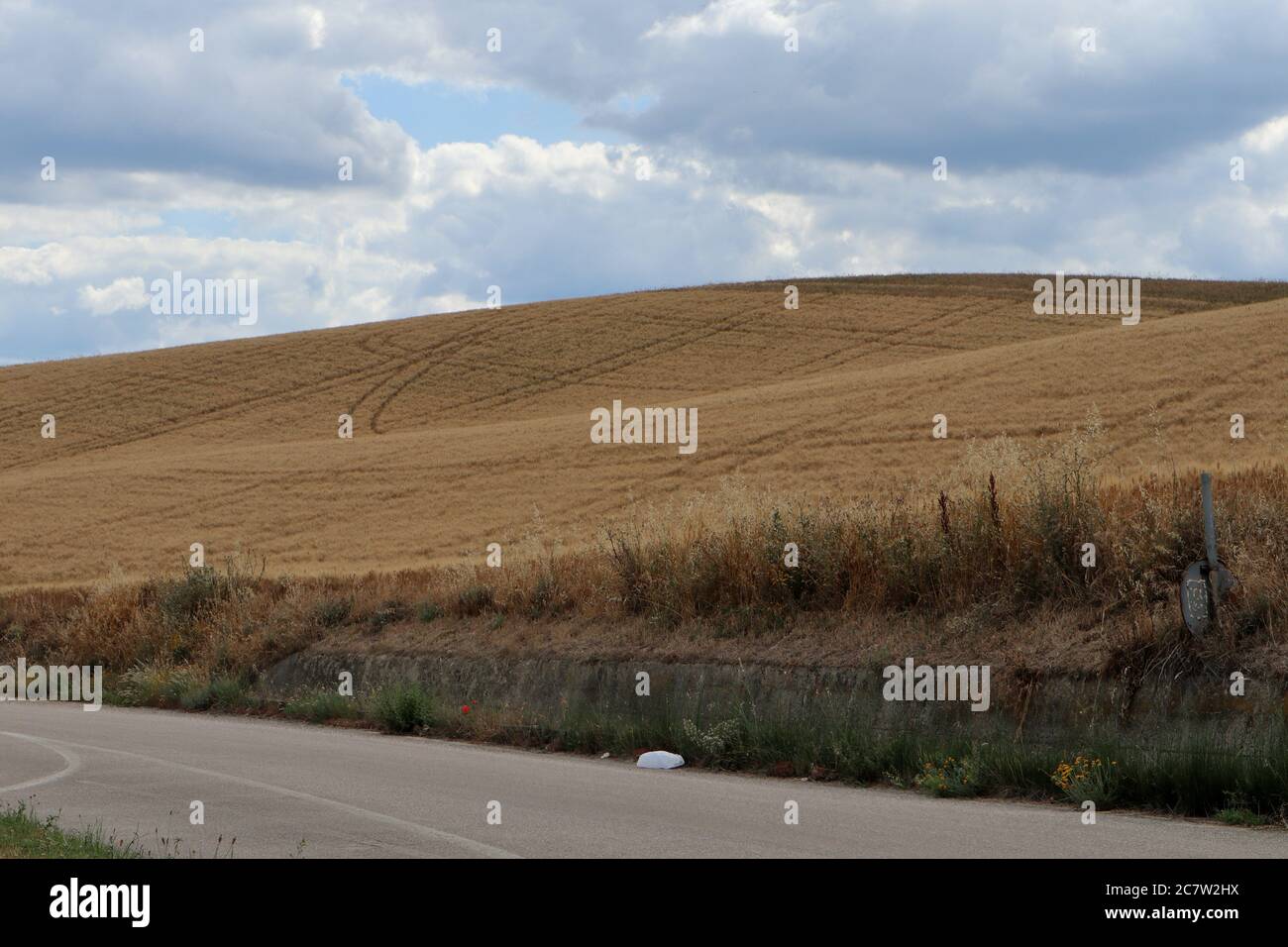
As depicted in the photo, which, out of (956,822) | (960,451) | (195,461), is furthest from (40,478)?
(956,822)

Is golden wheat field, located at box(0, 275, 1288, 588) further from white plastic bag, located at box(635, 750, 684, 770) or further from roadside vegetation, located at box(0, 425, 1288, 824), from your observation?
white plastic bag, located at box(635, 750, 684, 770)

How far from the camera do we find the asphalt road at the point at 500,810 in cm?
873

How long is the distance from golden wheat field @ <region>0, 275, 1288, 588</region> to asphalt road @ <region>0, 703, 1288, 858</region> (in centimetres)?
785

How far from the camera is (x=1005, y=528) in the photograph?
1500 cm

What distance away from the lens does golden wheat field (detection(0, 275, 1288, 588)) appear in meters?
32.8

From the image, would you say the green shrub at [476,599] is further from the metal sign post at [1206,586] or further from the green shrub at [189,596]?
the metal sign post at [1206,586]

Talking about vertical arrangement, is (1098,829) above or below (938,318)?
below

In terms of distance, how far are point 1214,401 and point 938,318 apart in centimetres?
3655

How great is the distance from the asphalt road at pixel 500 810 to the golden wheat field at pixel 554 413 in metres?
7.85

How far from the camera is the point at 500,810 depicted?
10.4m

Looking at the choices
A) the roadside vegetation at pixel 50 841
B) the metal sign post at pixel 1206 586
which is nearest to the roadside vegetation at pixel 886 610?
the metal sign post at pixel 1206 586

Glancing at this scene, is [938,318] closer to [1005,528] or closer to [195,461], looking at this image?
[195,461]

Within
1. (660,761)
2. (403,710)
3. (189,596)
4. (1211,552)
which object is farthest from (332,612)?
(1211,552)
